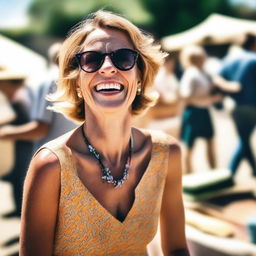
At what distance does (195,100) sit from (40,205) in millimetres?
4404

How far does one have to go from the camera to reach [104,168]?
1.61 meters

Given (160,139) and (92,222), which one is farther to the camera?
(160,139)

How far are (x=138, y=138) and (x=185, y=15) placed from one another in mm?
21460

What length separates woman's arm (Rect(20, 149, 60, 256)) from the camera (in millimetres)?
1409

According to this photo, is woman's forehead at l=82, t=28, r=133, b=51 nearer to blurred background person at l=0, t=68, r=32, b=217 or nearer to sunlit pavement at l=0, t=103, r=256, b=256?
sunlit pavement at l=0, t=103, r=256, b=256

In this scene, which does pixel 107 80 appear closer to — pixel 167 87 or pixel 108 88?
pixel 108 88

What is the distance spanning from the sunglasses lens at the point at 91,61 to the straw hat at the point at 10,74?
3214 mm

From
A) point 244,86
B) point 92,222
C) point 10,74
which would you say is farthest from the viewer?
point 244,86

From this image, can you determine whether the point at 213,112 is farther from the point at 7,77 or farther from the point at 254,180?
the point at 7,77

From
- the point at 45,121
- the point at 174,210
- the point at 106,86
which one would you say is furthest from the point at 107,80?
the point at 45,121

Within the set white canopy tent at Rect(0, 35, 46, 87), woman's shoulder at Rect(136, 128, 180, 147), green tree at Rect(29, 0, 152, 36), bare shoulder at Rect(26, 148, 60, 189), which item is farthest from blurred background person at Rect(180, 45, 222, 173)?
green tree at Rect(29, 0, 152, 36)

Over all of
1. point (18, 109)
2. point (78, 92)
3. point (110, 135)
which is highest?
point (78, 92)

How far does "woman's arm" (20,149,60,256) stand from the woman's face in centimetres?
25

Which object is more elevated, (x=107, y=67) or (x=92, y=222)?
(x=107, y=67)
